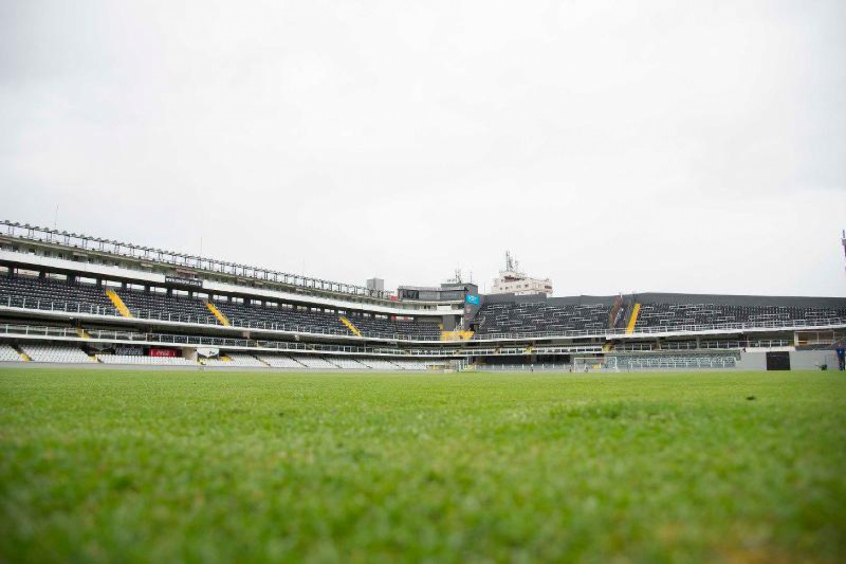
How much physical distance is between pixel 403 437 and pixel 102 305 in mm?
54792

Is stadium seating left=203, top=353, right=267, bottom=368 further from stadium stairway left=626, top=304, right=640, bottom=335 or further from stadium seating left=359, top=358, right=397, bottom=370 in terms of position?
stadium stairway left=626, top=304, right=640, bottom=335

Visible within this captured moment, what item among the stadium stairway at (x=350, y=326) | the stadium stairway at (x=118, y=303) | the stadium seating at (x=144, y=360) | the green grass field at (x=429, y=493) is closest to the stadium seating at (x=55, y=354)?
the stadium seating at (x=144, y=360)

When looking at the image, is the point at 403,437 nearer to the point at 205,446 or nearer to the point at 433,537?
the point at 205,446

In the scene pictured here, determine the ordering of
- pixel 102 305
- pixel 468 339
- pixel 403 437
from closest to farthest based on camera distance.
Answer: pixel 403 437
pixel 102 305
pixel 468 339

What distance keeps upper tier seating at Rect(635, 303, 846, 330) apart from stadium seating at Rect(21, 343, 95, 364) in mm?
59894

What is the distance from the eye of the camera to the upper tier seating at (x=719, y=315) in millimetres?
58281

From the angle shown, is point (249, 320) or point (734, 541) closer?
point (734, 541)

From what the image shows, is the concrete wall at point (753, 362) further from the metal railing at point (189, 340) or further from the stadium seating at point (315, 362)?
the stadium seating at point (315, 362)

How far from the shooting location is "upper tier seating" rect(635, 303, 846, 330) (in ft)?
191

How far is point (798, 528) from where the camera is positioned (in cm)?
241

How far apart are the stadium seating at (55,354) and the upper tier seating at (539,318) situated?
5268 centimetres

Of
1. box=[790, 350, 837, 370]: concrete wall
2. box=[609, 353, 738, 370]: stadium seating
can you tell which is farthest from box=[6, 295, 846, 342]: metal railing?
box=[790, 350, 837, 370]: concrete wall

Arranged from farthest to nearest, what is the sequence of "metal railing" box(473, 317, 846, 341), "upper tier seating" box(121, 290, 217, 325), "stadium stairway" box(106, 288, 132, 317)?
"metal railing" box(473, 317, 846, 341) → "upper tier seating" box(121, 290, 217, 325) → "stadium stairway" box(106, 288, 132, 317)

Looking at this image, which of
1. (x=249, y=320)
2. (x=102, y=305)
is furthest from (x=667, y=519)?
(x=249, y=320)
